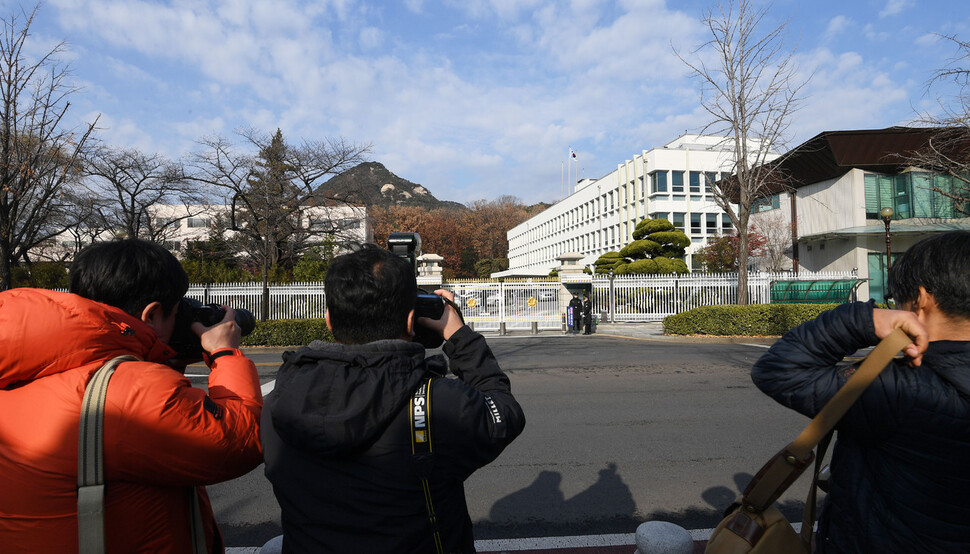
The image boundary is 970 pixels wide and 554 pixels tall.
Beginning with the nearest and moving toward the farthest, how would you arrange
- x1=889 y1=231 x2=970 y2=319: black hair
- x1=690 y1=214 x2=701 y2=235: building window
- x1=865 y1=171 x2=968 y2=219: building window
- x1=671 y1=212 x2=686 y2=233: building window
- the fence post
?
x1=889 y1=231 x2=970 y2=319: black hair → the fence post → x1=865 y1=171 x2=968 y2=219: building window → x1=671 y1=212 x2=686 y2=233: building window → x1=690 y1=214 x2=701 y2=235: building window

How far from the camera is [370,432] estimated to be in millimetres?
1379

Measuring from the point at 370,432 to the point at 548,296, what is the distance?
21.0 m

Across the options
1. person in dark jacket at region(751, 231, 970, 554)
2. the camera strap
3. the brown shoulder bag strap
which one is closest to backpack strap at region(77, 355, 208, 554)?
the camera strap

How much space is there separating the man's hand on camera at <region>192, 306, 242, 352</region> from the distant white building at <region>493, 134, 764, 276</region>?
34.1 m

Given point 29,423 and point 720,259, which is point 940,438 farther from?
point 720,259

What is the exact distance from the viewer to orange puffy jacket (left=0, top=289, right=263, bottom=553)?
52.1 inches

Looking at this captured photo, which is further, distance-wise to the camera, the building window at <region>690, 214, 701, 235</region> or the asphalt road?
the building window at <region>690, 214, 701, 235</region>

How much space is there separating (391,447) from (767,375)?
1152mm

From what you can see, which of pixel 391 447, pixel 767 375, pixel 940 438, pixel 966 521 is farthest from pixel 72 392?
pixel 966 521

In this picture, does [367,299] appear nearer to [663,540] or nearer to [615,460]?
[663,540]

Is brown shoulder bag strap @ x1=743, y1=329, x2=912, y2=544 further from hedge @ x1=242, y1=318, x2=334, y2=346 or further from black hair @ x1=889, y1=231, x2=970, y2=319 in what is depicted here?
hedge @ x1=242, y1=318, x2=334, y2=346

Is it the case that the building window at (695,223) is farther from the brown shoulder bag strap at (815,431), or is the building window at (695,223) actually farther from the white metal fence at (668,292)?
the brown shoulder bag strap at (815,431)

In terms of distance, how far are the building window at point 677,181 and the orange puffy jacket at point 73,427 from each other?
4502cm

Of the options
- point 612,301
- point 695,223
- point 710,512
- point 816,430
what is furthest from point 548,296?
point 695,223
